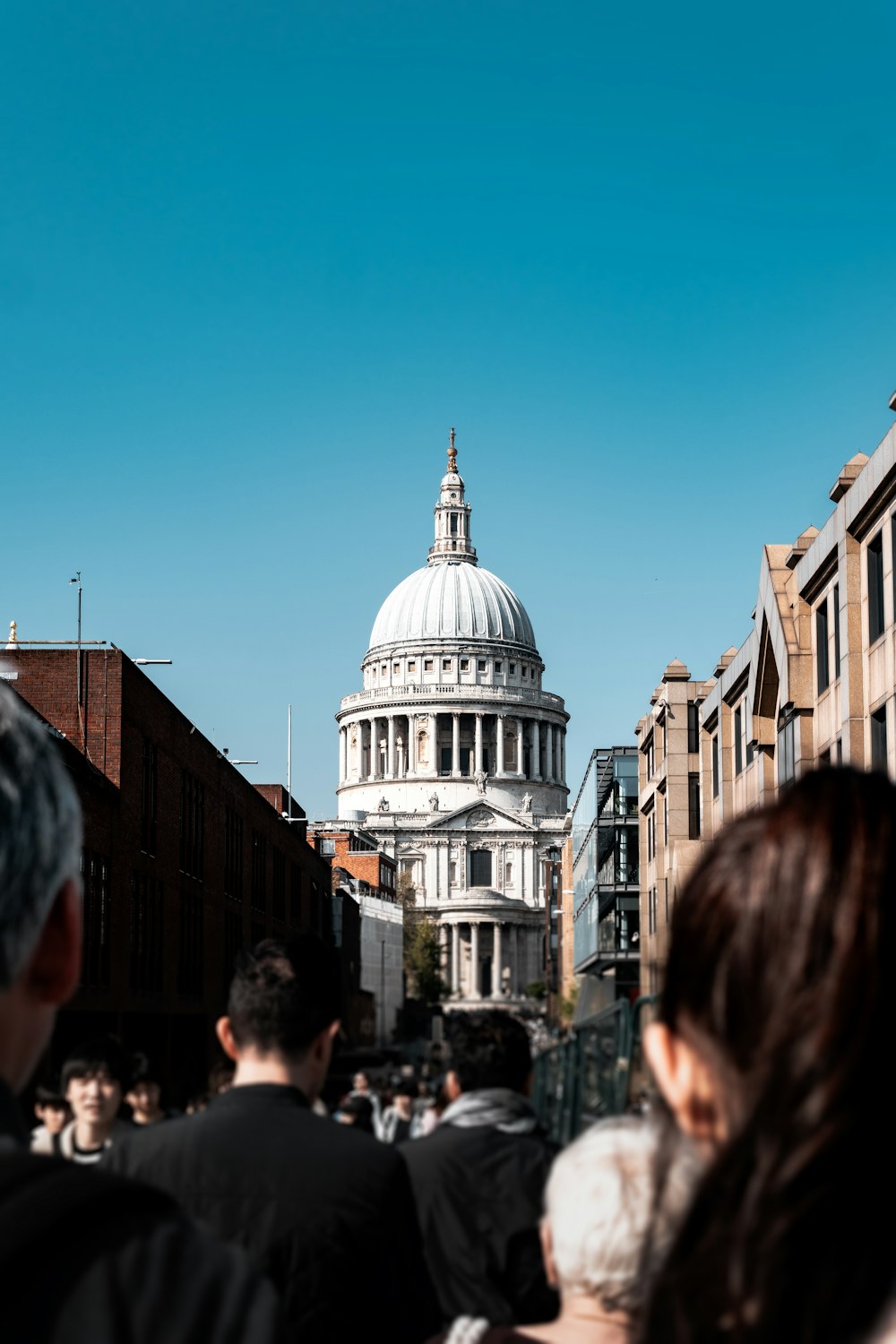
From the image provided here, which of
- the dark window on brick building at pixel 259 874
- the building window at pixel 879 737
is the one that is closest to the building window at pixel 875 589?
the building window at pixel 879 737

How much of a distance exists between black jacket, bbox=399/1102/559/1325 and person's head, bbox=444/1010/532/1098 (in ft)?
1.28

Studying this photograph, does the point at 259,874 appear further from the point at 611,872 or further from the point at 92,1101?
the point at 92,1101

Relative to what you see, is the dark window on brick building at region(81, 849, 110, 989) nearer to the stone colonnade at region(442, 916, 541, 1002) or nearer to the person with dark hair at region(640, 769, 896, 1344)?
the person with dark hair at region(640, 769, 896, 1344)

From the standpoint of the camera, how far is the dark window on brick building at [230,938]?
5150 cm

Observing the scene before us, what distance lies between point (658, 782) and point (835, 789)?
51782mm

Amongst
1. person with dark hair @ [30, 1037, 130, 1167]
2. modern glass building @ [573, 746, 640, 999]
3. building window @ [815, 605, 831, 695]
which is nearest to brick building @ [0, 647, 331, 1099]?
building window @ [815, 605, 831, 695]

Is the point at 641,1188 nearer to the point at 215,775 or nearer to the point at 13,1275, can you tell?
the point at 13,1275

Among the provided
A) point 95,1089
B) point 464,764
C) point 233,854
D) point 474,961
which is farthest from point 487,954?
point 95,1089

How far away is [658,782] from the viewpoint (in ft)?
176

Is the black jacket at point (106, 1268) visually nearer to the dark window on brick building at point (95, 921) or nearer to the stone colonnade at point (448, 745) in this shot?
the dark window on brick building at point (95, 921)

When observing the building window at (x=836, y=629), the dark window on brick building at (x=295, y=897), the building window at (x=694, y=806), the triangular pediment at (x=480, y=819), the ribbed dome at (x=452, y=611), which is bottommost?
the dark window on brick building at (x=295, y=897)

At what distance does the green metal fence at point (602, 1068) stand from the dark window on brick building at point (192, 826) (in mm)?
29204

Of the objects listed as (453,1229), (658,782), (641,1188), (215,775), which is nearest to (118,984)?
(215,775)

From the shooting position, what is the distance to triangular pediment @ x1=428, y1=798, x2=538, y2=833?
17638cm
